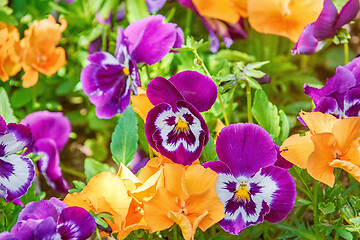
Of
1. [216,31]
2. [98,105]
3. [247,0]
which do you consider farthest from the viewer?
[216,31]

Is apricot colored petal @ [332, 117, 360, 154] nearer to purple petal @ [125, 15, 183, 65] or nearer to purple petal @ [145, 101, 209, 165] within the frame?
purple petal @ [145, 101, 209, 165]

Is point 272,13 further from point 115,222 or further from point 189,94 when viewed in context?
point 115,222

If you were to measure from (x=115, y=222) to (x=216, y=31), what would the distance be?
0.77 m

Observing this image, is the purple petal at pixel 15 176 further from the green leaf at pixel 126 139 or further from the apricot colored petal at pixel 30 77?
the apricot colored petal at pixel 30 77

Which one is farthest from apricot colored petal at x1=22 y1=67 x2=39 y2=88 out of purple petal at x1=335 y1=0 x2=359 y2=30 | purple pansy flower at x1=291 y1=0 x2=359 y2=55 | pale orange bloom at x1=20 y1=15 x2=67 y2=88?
purple petal at x1=335 y1=0 x2=359 y2=30

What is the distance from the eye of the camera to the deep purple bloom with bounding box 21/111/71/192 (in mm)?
1340

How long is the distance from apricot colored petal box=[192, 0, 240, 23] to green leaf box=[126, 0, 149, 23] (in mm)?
197

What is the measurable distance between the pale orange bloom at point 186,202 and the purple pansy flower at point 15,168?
0.90 feet

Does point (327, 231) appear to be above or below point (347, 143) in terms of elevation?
below

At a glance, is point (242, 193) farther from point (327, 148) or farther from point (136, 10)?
point (136, 10)

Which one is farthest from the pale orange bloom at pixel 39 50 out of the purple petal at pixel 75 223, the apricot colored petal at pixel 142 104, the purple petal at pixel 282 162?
the purple petal at pixel 282 162

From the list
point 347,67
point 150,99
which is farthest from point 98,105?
point 347,67

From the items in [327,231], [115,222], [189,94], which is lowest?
[327,231]

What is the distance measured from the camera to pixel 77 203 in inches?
39.6
